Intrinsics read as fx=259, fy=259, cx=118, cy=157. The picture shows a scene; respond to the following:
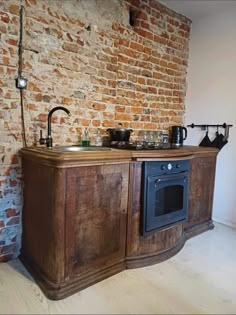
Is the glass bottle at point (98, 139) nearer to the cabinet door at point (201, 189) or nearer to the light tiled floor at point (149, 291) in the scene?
the cabinet door at point (201, 189)

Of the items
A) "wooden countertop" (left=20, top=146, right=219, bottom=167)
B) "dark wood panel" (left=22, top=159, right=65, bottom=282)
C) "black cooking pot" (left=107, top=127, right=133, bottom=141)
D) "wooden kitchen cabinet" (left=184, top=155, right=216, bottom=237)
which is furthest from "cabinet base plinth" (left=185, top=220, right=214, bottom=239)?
"dark wood panel" (left=22, top=159, right=65, bottom=282)

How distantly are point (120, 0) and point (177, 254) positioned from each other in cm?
256

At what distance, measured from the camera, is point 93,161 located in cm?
178

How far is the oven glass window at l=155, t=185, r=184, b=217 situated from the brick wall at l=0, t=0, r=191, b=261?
0.92 metres

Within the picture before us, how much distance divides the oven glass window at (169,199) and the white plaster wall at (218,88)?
1.03 meters

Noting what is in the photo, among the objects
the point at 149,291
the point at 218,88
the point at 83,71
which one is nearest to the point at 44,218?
the point at 149,291

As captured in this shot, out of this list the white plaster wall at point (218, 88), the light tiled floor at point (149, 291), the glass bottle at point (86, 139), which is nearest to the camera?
the light tiled floor at point (149, 291)

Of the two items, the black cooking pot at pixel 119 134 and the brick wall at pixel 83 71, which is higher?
the brick wall at pixel 83 71

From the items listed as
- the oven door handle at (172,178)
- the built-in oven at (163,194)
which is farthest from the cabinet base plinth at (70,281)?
the oven door handle at (172,178)

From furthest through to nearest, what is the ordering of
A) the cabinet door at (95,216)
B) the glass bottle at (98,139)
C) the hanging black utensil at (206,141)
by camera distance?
the hanging black utensil at (206,141) → the glass bottle at (98,139) → the cabinet door at (95,216)

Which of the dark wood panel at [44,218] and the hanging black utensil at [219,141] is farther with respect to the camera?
the hanging black utensil at [219,141]

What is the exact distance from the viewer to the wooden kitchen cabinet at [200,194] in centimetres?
272

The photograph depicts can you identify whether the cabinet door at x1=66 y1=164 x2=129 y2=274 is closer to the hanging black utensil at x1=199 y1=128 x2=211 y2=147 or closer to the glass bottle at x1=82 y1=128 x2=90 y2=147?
the glass bottle at x1=82 y1=128 x2=90 y2=147

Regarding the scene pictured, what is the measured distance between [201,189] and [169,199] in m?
0.66
